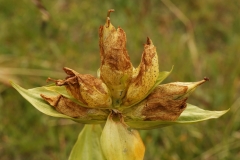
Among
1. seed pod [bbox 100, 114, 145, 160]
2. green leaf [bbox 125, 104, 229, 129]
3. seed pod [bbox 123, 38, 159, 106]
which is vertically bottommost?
seed pod [bbox 100, 114, 145, 160]

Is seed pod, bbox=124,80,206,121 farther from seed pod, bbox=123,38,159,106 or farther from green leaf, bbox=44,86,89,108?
green leaf, bbox=44,86,89,108

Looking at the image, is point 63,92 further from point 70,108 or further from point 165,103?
point 165,103

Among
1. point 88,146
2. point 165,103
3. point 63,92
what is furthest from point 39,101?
point 165,103

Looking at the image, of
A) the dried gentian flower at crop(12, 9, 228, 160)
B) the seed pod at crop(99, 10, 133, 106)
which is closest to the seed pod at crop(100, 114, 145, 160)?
the dried gentian flower at crop(12, 9, 228, 160)

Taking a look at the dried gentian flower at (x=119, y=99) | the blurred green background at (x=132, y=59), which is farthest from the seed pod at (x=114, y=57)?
the blurred green background at (x=132, y=59)

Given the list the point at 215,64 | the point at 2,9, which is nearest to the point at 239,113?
the point at 215,64

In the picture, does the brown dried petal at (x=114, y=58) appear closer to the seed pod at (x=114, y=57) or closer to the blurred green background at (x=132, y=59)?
the seed pod at (x=114, y=57)

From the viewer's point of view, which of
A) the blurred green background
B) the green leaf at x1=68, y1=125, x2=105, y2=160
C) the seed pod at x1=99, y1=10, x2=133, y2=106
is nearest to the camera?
the seed pod at x1=99, y1=10, x2=133, y2=106
